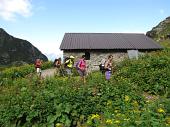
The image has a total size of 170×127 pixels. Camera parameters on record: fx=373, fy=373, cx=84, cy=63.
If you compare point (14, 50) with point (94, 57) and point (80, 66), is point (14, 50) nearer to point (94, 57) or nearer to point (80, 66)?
point (94, 57)

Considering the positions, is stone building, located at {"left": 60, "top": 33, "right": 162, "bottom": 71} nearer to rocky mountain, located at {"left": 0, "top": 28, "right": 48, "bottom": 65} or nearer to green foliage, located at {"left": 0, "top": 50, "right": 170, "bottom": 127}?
green foliage, located at {"left": 0, "top": 50, "right": 170, "bottom": 127}

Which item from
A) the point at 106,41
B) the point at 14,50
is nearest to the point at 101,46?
the point at 106,41

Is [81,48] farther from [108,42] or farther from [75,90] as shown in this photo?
[75,90]

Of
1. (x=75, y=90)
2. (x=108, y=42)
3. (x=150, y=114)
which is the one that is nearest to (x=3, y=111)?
(x=75, y=90)

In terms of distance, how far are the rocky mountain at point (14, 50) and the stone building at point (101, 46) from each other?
88.0 ft

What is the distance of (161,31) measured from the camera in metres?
60.1

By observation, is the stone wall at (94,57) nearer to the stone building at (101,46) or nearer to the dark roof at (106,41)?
the stone building at (101,46)

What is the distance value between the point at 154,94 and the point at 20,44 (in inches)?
2107

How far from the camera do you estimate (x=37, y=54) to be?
229 ft

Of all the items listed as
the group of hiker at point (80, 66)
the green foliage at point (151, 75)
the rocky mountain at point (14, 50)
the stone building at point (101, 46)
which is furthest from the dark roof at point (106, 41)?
the rocky mountain at point (14, 50)

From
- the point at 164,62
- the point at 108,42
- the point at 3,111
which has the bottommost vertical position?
the point at 3,111

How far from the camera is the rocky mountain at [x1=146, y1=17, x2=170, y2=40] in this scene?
56594mm

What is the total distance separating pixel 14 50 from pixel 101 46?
3324 centimetres

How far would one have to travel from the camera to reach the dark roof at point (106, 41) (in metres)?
35.9
